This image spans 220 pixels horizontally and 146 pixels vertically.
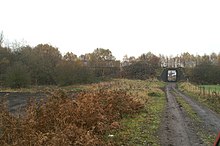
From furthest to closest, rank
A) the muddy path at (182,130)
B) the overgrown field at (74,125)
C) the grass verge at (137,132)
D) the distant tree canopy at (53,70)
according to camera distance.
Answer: the distant tree canopy at (53,70)
the muddy path at (182,130)
the grass verge at (137,132)
the overgrown field at (74,125)

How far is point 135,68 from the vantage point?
312 feet

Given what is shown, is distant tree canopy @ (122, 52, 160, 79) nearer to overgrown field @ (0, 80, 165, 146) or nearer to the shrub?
overgrown field @ (0, 80, 165, 146)

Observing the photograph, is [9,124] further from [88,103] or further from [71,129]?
[88,103]

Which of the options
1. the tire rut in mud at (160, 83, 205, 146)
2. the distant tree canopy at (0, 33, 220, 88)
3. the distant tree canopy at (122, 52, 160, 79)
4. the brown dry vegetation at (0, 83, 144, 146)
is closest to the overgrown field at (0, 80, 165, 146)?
the brown dry vegetation at (0, 83, 144, 146)

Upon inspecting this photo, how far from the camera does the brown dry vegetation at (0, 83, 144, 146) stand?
9009mm

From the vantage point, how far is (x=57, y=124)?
36.1ft

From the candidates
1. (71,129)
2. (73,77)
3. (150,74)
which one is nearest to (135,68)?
(150,74)

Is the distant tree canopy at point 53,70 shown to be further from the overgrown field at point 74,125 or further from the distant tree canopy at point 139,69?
the overgrown field at point 74,125

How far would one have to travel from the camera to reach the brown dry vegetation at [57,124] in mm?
9009

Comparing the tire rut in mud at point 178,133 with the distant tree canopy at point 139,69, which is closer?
the tire rut in mud at point 178,133

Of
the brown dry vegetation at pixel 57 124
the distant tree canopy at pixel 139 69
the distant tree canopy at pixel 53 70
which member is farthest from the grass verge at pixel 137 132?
the distant tree canopy at pixel 139 69

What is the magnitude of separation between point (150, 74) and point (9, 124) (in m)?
88.1

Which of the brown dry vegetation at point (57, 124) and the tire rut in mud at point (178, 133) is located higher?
the brown dry vegetation at point (57, 124)

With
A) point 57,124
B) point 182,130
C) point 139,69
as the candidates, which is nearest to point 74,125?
point 57,124
